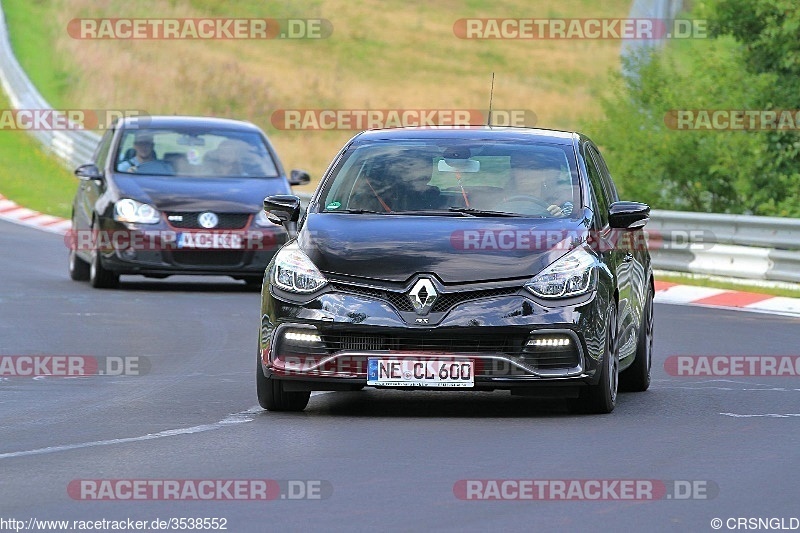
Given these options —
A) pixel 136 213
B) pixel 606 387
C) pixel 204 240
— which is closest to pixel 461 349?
pixel 606 387

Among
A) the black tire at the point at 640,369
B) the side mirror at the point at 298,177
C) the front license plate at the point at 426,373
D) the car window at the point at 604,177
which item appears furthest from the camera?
the side mirror at the point at 298,177

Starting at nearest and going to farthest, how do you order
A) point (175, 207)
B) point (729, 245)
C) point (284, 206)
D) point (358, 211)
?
point (358, 211), point (284, 206), point (175, 207), point (729, 245)

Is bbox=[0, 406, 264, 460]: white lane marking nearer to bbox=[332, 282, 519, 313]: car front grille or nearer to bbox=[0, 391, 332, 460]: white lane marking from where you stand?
bbox=[0, 391, 332, 460]: white lane marking

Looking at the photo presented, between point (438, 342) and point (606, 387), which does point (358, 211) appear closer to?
point (438, 342)

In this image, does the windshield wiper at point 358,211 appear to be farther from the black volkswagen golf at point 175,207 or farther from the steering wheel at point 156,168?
the steering wheel at point 156,168

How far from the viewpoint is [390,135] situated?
11945 mm

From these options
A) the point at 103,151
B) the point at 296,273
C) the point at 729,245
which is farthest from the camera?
the point at 729,245

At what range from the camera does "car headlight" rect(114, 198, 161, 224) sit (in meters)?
19.9

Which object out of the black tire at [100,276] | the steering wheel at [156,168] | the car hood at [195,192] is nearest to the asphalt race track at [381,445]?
the car hood at [195,192]

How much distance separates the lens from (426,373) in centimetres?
1037

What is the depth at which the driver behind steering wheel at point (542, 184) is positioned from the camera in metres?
11.4

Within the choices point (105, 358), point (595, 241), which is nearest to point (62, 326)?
point (105, 358)

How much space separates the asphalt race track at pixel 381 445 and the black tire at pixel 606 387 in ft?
0.38

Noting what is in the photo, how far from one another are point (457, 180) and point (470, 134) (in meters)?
0.49
